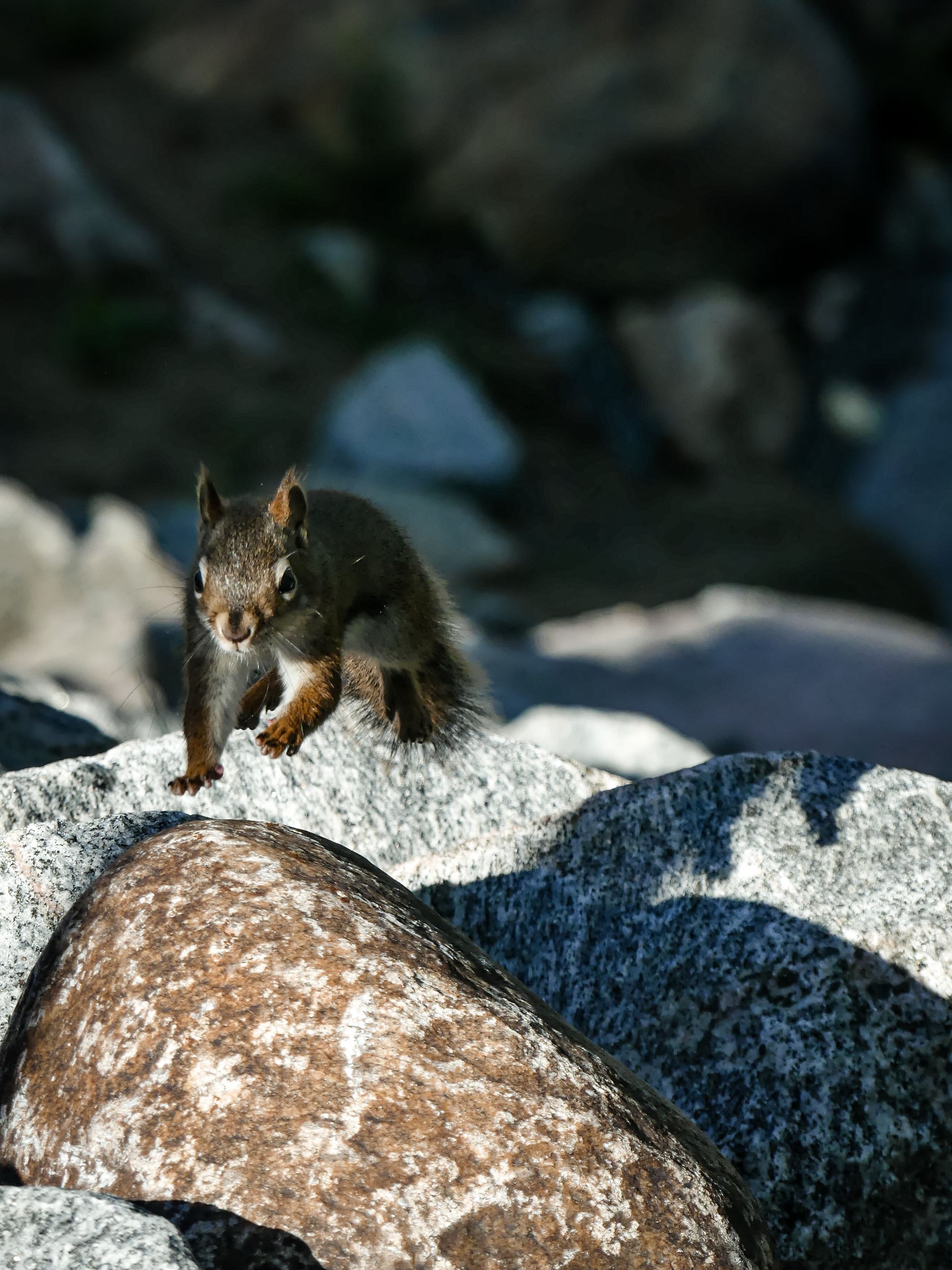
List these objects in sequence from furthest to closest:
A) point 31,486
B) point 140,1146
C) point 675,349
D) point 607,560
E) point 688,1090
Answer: point 675,349, point 607,560, point 31,486, point 688,1090, point 140,1146

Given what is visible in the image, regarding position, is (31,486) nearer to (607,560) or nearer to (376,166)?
(607,560)

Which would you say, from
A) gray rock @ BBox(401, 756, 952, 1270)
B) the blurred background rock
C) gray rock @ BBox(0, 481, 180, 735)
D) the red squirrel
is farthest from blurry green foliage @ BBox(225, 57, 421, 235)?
gray rock @ BBox(401, 756, 952, 1270)

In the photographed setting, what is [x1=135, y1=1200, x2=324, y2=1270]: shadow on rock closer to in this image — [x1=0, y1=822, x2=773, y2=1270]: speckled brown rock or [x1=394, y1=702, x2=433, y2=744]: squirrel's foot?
[x1=0, y1=822, x2=773, y2=1270]: speckled brown rock

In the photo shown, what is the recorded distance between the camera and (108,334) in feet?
58.2

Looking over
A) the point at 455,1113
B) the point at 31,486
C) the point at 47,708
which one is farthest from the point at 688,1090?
the point at 31,486

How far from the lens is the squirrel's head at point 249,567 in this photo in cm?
288

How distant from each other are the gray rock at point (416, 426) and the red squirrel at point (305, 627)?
13272 millimetres

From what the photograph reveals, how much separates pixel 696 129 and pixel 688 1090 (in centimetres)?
1966

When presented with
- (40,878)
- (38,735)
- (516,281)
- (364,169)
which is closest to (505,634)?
(516,281)

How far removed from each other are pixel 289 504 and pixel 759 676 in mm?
9117

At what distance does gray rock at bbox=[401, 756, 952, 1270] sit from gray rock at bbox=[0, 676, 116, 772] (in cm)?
178

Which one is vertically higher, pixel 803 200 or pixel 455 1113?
pixel 803 200

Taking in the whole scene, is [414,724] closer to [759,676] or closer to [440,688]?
[440,688]

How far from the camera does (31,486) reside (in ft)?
51.0
